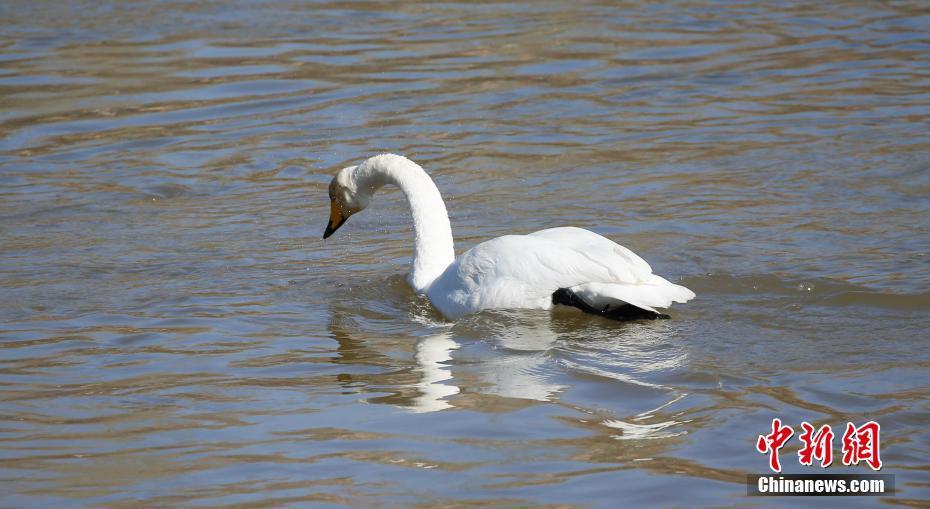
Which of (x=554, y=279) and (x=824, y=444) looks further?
(x=554, y=279)

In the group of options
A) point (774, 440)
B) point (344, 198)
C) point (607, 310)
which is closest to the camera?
point (774, 440)

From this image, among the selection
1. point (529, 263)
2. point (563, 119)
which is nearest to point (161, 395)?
point (529, 263)

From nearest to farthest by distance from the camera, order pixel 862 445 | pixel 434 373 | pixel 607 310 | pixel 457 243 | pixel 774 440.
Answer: pixel 862 445, pixel 774 440, pixel 434 373, pixel 607 310, pixel 457 243

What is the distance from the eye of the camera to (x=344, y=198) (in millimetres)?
8547

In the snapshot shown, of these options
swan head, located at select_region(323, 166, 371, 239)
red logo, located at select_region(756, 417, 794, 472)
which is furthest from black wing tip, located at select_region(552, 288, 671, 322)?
swan head, located at select_region(323, 166, 371, 239)

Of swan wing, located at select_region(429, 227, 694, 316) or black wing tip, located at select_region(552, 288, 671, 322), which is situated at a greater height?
swan wing, located at select_region(429, 227, 694, 316)

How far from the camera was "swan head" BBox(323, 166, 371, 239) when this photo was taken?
8.48m

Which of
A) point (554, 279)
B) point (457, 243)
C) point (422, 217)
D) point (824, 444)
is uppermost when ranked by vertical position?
point (422, 217)

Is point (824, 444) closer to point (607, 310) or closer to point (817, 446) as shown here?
point (817, 446)

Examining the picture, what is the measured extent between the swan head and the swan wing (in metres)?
1.40

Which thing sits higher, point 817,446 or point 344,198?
point 344,198

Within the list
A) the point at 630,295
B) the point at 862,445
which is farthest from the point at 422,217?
the point at 862,445

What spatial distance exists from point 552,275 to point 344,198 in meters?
2.00

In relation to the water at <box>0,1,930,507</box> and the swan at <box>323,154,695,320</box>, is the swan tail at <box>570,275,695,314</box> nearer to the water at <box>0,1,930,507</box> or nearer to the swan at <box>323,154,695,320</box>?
the swan at <box>323,154,695,320</box>
